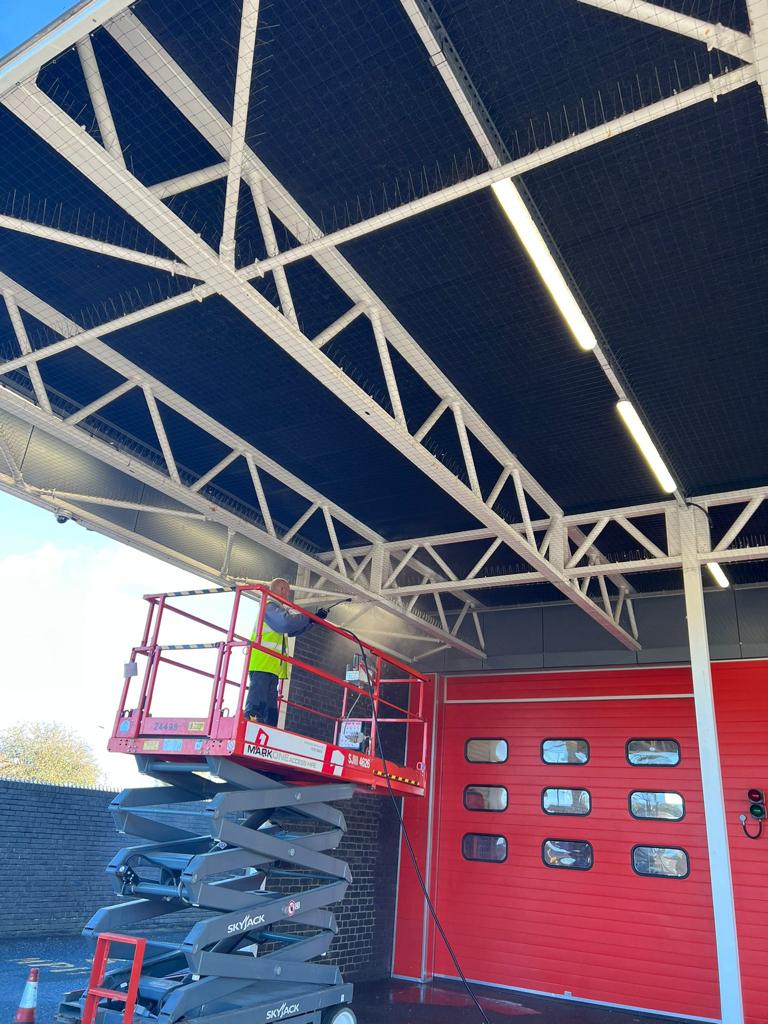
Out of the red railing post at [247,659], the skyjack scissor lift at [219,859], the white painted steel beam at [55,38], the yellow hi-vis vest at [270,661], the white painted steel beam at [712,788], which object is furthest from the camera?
the yellow hi-vis vest at [270,661]

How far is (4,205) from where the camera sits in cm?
619

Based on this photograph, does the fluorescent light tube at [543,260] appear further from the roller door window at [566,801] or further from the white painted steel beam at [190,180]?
the roller door window at [566,801]

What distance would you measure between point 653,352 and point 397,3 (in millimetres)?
4182

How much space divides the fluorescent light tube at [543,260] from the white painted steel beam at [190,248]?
6.12ft

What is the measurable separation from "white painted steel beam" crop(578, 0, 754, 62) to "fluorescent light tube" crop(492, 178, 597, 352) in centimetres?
118

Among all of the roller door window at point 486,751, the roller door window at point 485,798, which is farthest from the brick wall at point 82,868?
the roller door window at point 486,751

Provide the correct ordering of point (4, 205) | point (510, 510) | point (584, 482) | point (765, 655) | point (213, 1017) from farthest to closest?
point (765, 655), point (510, 510), point (584, 482), point (4, 205), point (213, 1017)

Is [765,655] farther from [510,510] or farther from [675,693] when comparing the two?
[510,510]

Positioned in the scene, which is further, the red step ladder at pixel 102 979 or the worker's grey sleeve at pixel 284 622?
the worker's grey sleeve at pixel 284 622

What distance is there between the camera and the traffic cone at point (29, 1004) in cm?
553

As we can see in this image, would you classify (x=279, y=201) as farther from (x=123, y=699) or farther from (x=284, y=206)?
(x=123, y=699)

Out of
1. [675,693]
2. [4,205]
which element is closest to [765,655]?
[675,693]

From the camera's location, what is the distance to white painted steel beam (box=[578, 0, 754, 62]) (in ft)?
12.9

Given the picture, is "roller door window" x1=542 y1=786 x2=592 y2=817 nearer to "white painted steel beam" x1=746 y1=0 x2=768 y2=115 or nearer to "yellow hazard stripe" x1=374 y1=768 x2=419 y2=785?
"yellow hazard stripe" x1=374 y1=768 x2=419 y2=785
